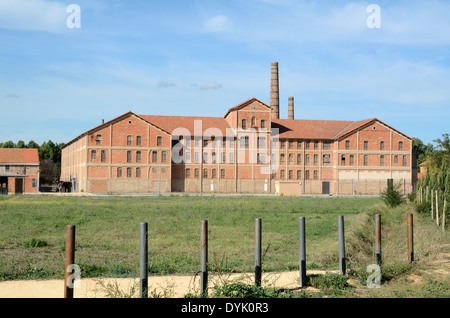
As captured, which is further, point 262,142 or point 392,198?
point 262,142

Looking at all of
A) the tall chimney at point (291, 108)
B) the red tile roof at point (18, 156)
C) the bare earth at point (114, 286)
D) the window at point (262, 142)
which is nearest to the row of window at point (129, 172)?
the window at point (262, 142)

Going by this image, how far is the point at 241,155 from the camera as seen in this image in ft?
223

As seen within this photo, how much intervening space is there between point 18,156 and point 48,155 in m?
31.3

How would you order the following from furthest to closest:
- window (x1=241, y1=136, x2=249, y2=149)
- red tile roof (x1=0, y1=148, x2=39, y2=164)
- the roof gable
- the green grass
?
red tile roof (x1=0, y1=148, x2=39, y2=164)
window (x1=241, y1=136, x2=249, y2=149)
the roof gable
the green grass

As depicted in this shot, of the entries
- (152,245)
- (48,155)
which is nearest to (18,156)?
(48,155)

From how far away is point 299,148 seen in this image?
7094 centimetres

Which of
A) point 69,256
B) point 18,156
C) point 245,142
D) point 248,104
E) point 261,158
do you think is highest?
point 248,104

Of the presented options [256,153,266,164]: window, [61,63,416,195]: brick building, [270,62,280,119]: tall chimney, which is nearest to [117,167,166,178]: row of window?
[61,63,416,195]: brick building

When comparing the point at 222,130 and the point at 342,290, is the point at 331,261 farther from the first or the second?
the point at 222,130

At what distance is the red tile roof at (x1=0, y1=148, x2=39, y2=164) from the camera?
2874 inches

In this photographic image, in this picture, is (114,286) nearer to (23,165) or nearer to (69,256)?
(69,256)

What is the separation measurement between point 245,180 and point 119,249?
55355 mm

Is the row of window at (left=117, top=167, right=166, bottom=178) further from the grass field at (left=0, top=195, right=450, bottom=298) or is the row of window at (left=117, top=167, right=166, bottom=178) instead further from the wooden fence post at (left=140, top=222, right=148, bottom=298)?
the wooden fence post at (left=140, top=222, right=148, bottom=298)

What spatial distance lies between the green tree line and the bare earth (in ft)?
300
